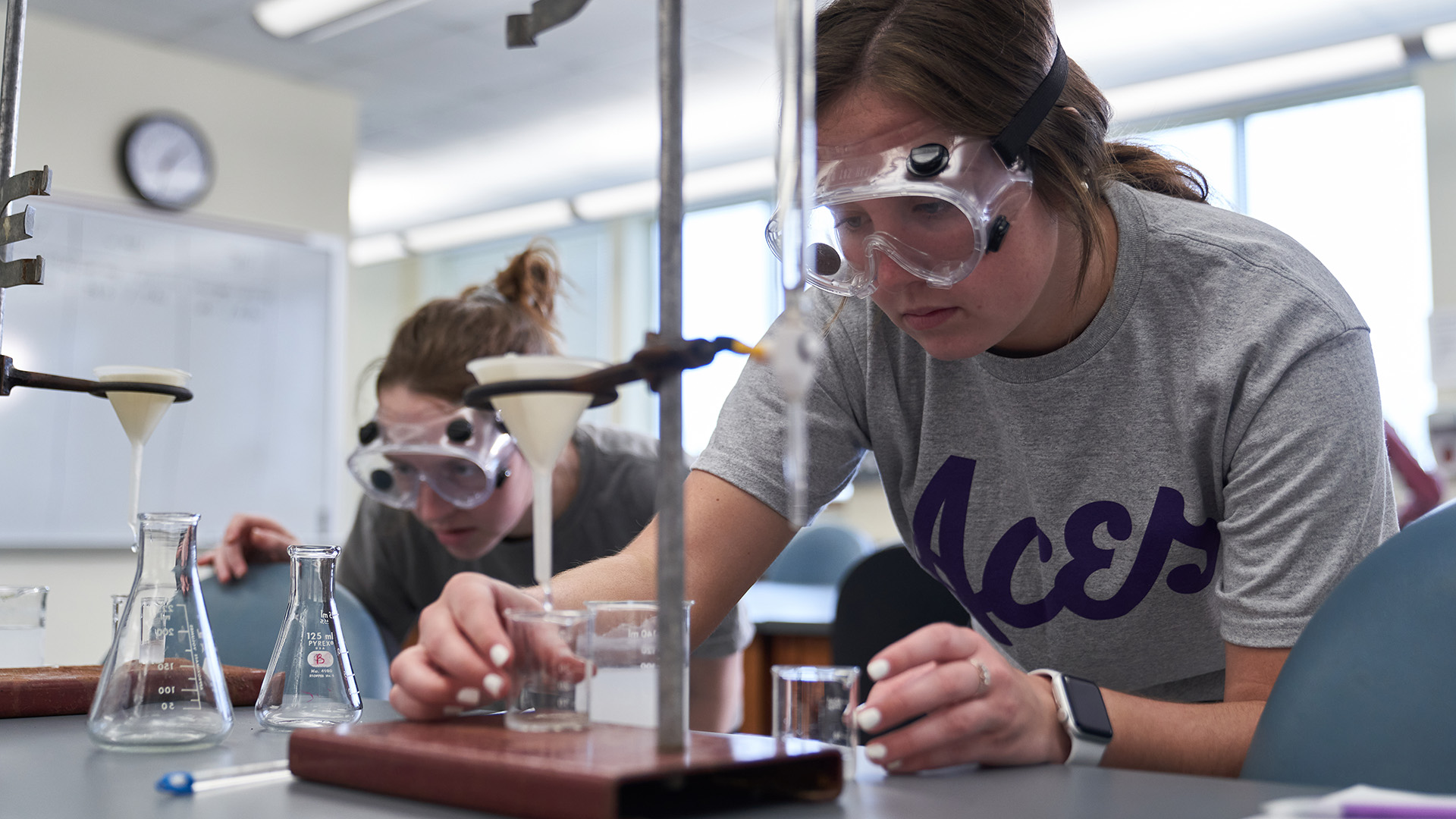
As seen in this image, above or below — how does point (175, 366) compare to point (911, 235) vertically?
above

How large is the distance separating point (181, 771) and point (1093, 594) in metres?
0.85

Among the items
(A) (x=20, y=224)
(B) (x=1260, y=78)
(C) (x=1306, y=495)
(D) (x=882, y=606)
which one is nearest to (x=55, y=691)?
(A) (x=20, y=224)

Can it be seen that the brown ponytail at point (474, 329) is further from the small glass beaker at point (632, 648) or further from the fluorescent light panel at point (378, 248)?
the fluorescent light panel at point (378, 248)

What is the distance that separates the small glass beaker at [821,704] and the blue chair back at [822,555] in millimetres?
4277

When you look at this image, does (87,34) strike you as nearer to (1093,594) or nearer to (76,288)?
(76,288)

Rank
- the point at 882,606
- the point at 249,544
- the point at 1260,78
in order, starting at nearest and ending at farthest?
the point at 249,544, the point at 882,606, the point at 1260,78

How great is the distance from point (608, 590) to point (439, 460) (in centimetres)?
75

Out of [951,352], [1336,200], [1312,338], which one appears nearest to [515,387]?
[951,352]

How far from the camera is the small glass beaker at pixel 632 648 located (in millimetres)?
709

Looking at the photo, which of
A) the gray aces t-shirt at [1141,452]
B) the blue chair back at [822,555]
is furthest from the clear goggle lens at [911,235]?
the blue chair back at [822,555]

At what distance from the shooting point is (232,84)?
4648 millimetres

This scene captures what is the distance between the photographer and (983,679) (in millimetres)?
824

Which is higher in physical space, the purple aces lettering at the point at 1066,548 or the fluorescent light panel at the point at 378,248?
the fluorescent light panel at the point at 378,248

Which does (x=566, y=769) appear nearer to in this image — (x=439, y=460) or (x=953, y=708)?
(x=953, y=708)
